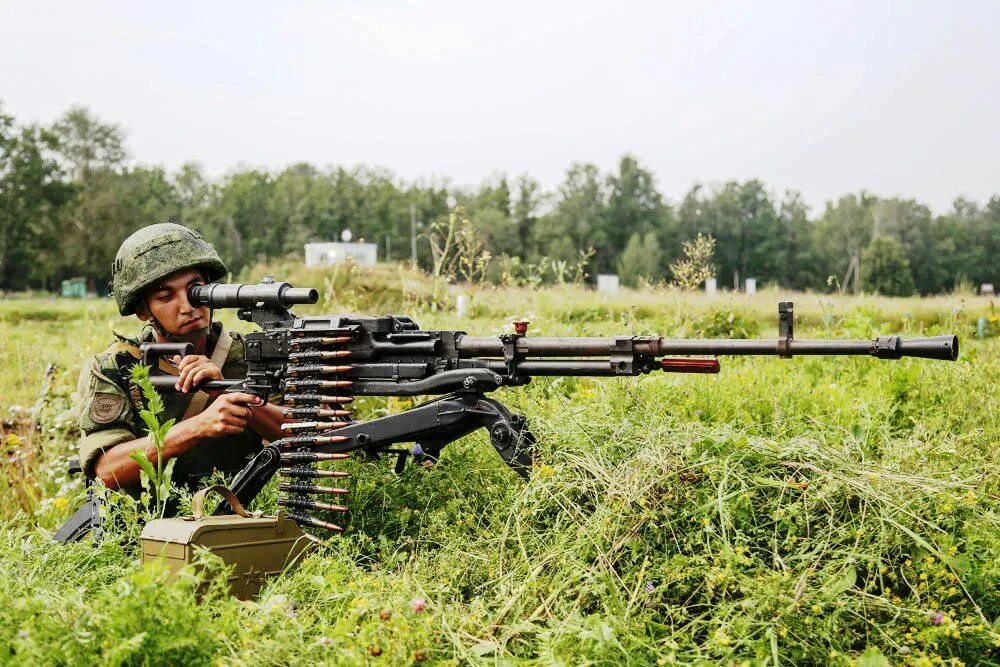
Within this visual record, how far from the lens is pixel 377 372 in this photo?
192 inches

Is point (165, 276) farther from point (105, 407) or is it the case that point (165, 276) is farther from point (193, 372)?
point (105, 407)

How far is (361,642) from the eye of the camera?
3.41 metres

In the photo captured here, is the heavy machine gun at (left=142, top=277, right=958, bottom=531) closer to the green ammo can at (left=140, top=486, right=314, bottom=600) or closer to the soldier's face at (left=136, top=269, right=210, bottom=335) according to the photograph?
the soldier's face at (left=136, top=269, right=210, bottom=335)

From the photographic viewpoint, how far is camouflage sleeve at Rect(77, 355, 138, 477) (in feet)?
17.2

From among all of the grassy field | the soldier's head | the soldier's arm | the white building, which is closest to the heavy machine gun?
the soldier's arm

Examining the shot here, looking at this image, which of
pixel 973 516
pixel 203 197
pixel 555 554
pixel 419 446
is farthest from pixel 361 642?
pixel 203 197

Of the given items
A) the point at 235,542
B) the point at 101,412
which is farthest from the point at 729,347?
the point at 101,412

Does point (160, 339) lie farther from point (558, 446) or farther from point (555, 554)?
point (555, 554)

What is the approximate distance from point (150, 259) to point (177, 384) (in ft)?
2.54

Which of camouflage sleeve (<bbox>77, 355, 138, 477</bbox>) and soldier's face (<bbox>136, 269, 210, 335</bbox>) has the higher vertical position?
soldier's face (<bbox>136, 269, 210, 335</bbox>)

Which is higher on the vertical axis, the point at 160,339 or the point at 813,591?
the point at 160,339

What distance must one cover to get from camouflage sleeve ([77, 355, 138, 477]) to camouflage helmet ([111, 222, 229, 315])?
1.25 feet

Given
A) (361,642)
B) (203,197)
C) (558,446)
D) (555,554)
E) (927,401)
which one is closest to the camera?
(361,642)

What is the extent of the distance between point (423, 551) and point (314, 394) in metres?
1.02
